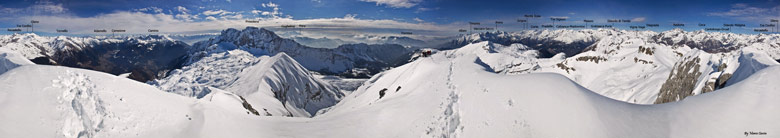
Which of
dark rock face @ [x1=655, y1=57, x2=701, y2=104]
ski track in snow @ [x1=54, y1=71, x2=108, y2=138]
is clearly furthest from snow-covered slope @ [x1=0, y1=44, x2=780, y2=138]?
dark rock face @ [x1=655, y1=57, x2=701, y2=104]

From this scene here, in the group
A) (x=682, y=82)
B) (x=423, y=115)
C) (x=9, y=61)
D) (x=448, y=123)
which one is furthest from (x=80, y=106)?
(x=682, y=82)

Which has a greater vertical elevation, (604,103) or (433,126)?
(604,103)

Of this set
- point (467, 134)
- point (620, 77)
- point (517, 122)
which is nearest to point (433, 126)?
point (467, 134)

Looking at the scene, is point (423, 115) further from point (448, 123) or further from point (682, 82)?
point (682, 82)

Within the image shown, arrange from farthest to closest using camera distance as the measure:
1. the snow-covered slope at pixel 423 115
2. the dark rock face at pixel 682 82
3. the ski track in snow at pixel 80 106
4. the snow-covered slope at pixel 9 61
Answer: the dark rock face at pixel 682 82, the snow-covered slope at pixel 9 61, the ski track in snow at pixel 80 106, the snow-covered slope at pixel 423 115

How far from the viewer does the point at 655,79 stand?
139250mm

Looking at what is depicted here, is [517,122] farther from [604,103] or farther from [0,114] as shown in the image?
[0,114]

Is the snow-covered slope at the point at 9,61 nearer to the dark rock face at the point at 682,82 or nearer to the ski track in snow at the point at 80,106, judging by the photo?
the ski track in snow at the point at 80,106

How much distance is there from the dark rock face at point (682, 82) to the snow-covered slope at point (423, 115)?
4498 cm

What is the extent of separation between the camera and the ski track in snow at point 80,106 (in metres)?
20.1

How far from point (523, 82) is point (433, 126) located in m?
8.62

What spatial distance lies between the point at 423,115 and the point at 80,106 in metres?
21.8

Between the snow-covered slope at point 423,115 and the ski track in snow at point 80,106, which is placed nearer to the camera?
the snow-covered slope at point 423,115

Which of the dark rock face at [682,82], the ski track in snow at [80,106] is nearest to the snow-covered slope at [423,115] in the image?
the ski track in snow at [80,106]
